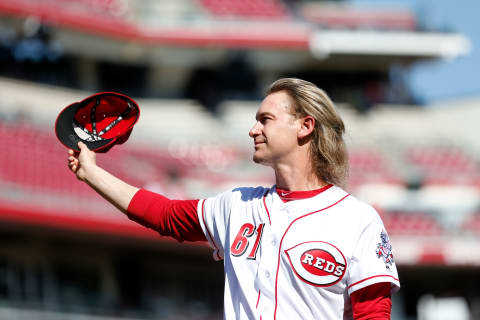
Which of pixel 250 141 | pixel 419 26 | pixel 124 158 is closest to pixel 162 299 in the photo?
pixel 124 158

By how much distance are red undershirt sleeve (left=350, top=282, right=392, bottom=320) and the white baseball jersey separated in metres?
0.03

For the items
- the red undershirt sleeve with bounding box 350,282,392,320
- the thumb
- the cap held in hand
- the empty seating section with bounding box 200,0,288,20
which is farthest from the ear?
the empty seating section with bounding box 200,0,288,20

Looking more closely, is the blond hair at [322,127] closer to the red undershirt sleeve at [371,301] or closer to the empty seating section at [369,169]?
the red undershirt sleeve at [371,301]

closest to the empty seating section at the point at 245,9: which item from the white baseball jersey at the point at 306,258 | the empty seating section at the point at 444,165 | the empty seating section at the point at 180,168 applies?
the empty seating section at the point at 180,168

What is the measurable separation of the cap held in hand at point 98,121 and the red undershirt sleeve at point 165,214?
27 centimetres

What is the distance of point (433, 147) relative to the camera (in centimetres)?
1920

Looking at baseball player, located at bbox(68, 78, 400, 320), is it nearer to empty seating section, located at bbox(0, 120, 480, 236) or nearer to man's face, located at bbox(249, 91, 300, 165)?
man's face, located at bbox(249, 91, 300, 165)

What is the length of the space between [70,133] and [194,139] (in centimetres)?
1512

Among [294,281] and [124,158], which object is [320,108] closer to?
[294,281]

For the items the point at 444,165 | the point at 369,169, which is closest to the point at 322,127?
the point at 369,169

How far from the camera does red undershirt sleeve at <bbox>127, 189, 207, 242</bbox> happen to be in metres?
2.79

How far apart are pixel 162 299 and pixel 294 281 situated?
13499 millimetres

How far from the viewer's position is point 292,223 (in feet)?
8.48

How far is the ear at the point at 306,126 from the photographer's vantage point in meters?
2.67
